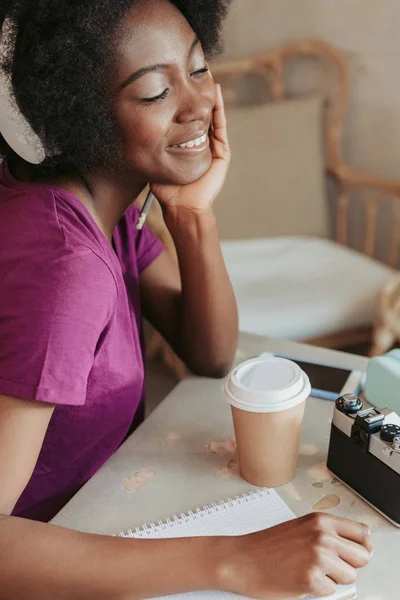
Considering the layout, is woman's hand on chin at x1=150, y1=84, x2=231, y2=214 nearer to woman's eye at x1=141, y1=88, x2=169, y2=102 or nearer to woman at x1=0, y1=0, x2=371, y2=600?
woman at x1=0, y1=0, x2=371, y2=600

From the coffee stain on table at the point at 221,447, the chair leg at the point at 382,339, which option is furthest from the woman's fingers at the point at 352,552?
the chair leg at the point at 382,339

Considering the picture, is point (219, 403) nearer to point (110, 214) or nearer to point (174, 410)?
point (174, 410)

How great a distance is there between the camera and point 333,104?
2.44 meters

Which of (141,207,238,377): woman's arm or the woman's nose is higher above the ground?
the woman's nose

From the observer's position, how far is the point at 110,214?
102cm

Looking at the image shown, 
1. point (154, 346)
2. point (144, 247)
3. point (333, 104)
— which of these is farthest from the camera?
point (333, 104)

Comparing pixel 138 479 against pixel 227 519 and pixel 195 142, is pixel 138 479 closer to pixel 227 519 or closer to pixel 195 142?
pixel 227 519

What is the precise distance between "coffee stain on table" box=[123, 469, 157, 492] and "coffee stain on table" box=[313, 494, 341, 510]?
0.21 metres

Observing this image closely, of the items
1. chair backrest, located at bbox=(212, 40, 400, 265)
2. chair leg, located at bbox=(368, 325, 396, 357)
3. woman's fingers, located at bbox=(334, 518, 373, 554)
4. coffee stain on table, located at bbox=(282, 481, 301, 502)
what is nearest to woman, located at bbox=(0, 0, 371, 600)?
woman's fingers, located at bbox=(334, 518, 373, 554)

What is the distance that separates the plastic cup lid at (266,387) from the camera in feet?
2.61

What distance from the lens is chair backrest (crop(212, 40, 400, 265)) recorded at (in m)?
2.32

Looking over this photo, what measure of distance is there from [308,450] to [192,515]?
20cm

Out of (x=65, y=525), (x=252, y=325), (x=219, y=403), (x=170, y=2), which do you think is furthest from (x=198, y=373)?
(x=252, y=325)

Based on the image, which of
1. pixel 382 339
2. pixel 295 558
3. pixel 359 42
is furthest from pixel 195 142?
pixel 359 42
